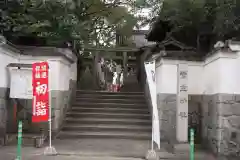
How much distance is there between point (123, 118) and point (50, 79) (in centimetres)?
332

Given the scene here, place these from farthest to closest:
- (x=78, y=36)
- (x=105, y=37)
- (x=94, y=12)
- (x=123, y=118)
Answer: (x=105, y=37) → (x=94, y=12) → (x=123, y=118) → (x=78, y=36)

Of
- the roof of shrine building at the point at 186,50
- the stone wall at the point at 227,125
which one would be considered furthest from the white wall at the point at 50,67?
the stone wall at the point at 227,125

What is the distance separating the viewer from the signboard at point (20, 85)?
30.6ft

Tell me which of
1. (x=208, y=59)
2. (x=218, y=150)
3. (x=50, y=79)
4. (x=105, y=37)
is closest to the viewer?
(x=218, y=150)

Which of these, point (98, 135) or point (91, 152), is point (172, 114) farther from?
point (91, 152)

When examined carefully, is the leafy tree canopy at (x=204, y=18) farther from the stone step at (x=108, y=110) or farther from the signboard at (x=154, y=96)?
the stone step at (x=108, y=110)

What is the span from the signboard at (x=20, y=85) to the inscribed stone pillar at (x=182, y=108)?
15.0 feet

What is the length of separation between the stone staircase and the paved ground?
69 cm

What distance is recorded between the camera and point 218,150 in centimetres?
809

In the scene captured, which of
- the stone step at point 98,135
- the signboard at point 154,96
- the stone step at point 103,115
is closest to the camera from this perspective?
the signboard at point 154,96

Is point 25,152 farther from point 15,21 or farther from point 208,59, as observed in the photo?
point 208,59

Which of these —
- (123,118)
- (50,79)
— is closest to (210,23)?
(123,118)

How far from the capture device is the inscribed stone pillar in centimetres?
880

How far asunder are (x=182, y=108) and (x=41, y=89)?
404cm
